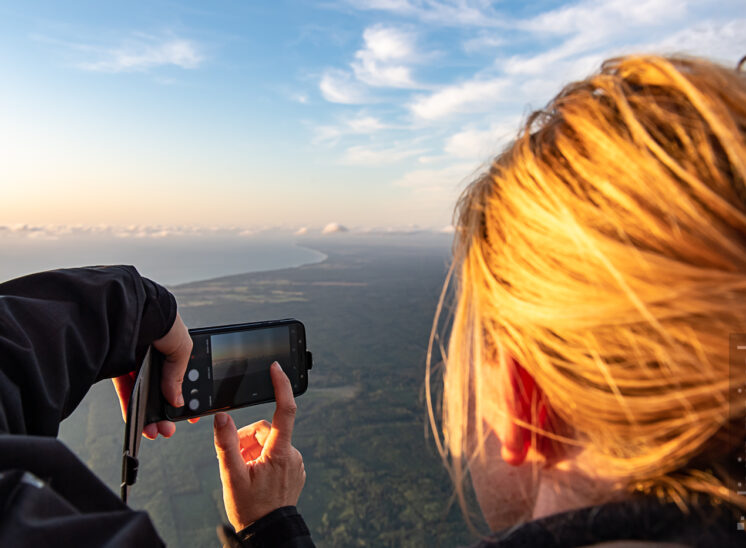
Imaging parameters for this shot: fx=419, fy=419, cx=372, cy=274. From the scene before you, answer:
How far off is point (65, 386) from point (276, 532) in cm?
54

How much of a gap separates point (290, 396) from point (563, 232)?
784mm

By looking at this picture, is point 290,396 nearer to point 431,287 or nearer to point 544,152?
point 544,152

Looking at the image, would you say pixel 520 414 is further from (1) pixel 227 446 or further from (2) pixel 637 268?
(1) pixel 227 446

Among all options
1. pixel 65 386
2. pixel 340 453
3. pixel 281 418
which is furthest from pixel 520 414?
pixel 340 453

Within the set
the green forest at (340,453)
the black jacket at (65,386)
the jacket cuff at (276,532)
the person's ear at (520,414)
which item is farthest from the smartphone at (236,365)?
the green forest at (340,453)

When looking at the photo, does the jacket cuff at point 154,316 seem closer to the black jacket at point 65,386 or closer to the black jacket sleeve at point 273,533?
the black jacket at point 65,386

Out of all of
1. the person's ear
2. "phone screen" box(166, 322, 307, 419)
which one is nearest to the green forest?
"phone screen" box(166, 322, 307, 419)

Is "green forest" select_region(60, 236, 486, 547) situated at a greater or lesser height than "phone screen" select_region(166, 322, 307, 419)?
lesser

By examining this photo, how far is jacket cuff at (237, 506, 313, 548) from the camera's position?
92 centimetres

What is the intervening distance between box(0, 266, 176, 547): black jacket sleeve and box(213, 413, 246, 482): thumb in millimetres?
262

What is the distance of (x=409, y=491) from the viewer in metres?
14.3

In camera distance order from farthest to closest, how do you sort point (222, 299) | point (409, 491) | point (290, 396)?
point (222, 299), point (409, 491), point (290, 396)

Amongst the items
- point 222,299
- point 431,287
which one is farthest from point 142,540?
point 431,287

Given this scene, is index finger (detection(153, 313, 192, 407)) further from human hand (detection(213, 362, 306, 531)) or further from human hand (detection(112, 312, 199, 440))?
human hand (detection(213, 362, 306, 531))
